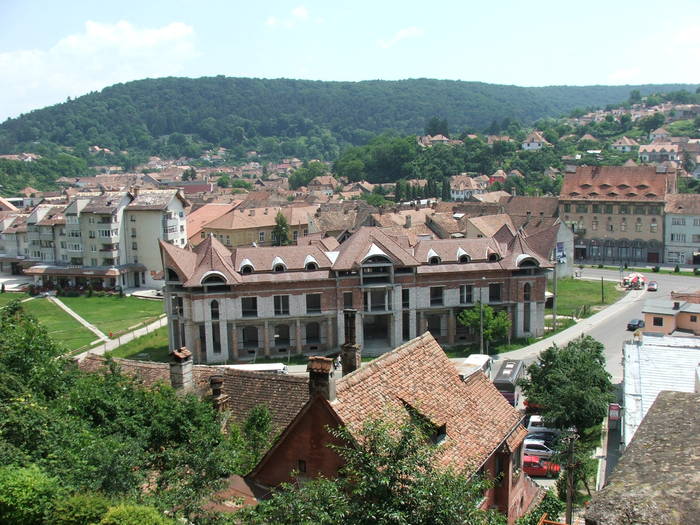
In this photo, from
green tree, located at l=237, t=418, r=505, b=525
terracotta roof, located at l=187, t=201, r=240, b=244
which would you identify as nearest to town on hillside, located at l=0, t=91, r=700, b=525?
green tree, located at l=237, t=418, r=505, b=525

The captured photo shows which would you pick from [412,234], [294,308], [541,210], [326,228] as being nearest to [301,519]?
[294,308]

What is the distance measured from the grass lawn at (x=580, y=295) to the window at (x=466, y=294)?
1438 centimetres

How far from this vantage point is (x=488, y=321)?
56.3m

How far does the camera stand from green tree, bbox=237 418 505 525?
13523 millimetres

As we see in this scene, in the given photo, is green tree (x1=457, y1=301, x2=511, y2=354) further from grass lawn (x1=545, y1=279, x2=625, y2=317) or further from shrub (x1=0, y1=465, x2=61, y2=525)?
shrub (x1=0, y1=465, x2=61, y2=525)

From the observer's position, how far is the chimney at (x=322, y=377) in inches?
738

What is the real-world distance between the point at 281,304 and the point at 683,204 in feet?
214

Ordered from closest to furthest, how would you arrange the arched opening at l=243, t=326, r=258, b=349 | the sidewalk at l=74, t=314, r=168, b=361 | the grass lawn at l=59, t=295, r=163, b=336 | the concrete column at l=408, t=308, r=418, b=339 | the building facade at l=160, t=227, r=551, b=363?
the building facade at l=160, t=227, r=551, b=363 < the arched opening at l=243, t=326, r=258, b=349 < the concrete column at l=408, t=308, r=418, b=339 < the sidewalk at l=74, t=314, r=168, b=361 < the grass lawn at l=59, t=295, r=163, b=336

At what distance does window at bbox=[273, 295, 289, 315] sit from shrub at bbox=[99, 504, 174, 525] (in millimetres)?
41087

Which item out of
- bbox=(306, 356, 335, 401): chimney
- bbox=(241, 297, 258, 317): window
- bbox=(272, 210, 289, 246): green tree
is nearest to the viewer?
bbox=(306, 356, 335, 401): chimney

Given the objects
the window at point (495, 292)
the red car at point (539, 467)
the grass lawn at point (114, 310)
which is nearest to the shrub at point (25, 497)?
the red car at point (539, 467)

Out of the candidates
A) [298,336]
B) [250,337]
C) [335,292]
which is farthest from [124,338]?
[335,292]

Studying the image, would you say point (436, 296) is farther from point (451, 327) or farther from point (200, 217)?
point (200, 217)

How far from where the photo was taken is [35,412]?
21141mm
